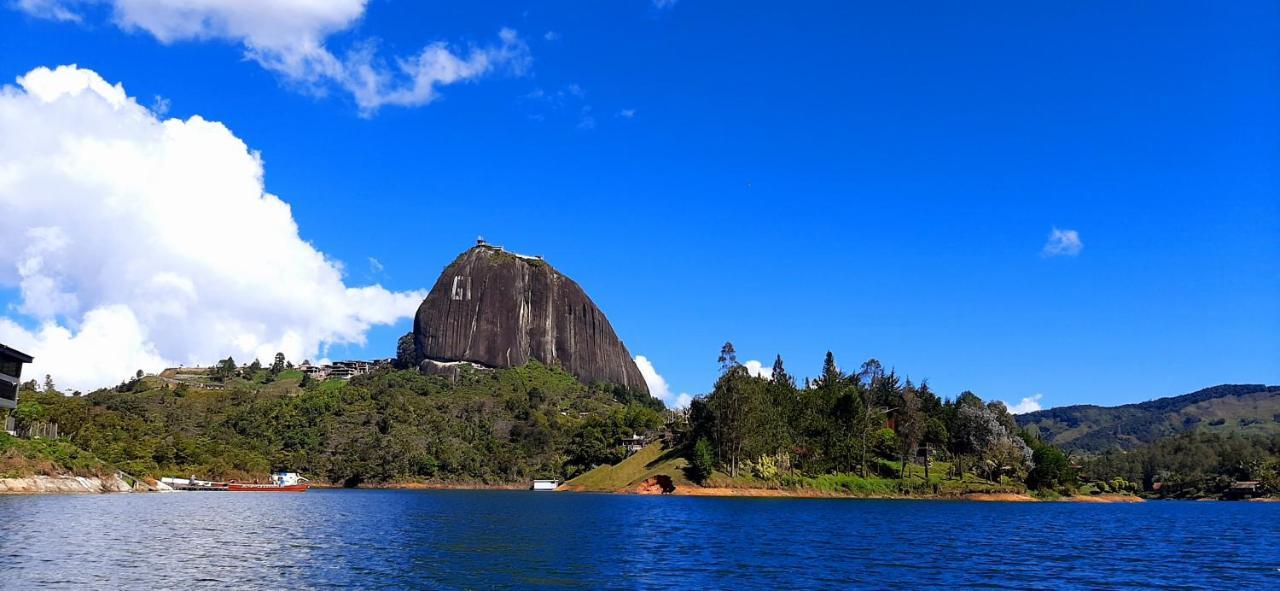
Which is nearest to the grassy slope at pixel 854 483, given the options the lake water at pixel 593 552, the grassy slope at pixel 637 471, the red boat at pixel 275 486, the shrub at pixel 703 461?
the grassy slope at pixel 637 471

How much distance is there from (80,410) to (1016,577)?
17168cm

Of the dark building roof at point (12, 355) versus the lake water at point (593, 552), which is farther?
the dark building roof at point (12, 355)

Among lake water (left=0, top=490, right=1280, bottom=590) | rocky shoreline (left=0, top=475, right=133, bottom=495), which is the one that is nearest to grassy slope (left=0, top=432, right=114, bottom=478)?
rocky shoreline (left=0, top=475, right=133, bottom=495)

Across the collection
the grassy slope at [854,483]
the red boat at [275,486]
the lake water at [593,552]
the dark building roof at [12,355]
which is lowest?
the red boat at [275,486]

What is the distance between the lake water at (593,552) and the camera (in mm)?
39219

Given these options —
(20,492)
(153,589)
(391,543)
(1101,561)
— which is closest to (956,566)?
(1101,561)

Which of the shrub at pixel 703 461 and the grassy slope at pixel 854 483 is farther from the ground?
the shrub at pixel 703 461

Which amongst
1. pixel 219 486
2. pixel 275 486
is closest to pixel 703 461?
pixel 275 486

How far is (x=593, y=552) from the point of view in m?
50.9

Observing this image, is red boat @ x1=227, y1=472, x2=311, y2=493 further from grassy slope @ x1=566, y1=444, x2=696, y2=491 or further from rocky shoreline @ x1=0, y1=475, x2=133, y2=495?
grassy slope @ x1=566, y1=444, x2=696, y2=491

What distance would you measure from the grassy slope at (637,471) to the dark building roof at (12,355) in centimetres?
10318

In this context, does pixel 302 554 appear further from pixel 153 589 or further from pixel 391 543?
pixel 153 589

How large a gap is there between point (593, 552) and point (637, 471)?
414ft

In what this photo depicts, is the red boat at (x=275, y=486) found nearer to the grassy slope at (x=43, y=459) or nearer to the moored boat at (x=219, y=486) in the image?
the moored boat at (x=219, y=486)
